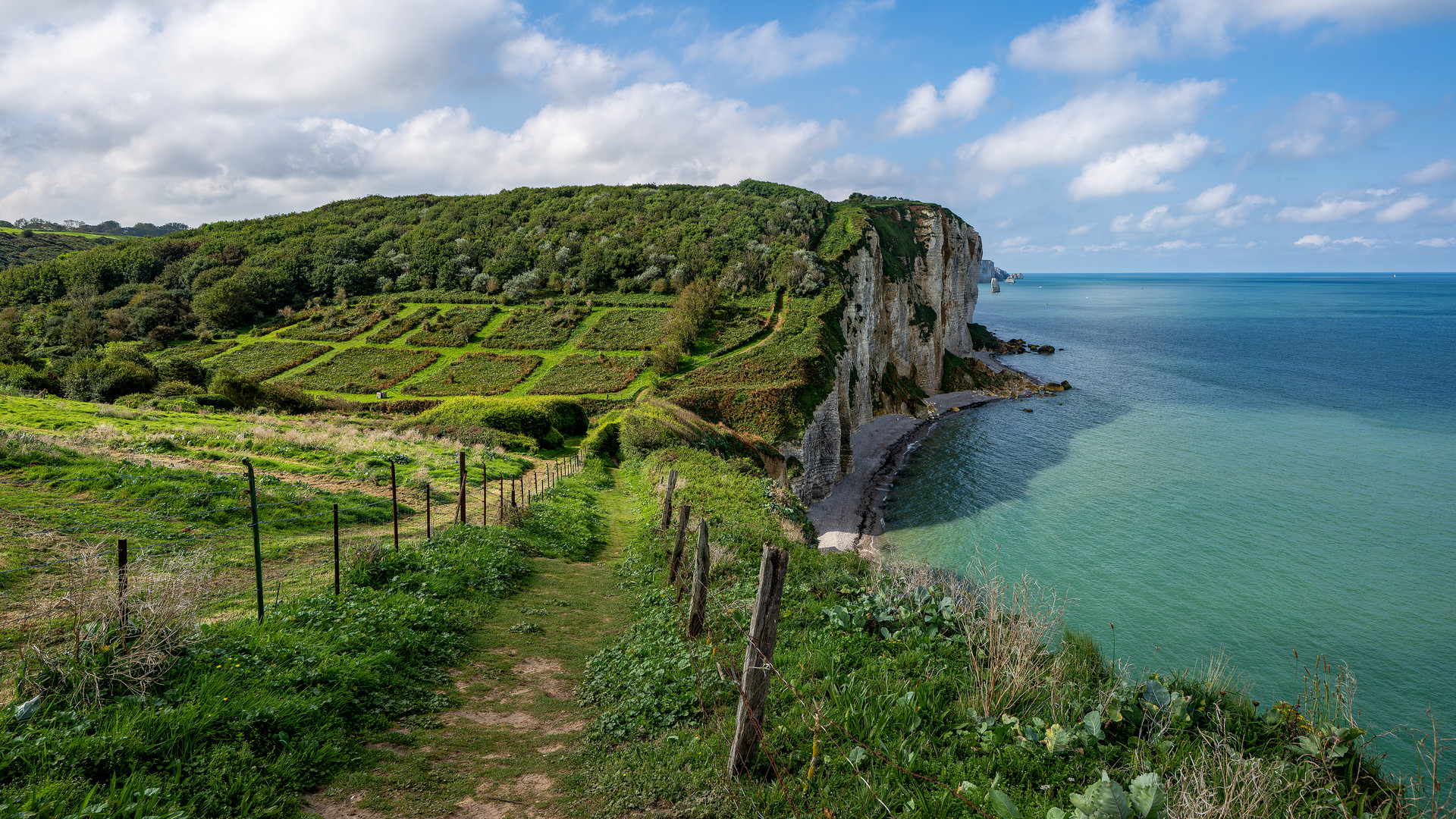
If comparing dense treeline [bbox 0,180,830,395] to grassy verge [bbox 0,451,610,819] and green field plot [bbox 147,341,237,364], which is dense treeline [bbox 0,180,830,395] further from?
grassy verge [bbox 0,451,610,819]

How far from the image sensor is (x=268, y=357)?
203 ft

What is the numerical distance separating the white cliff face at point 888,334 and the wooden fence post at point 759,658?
33.9 metres

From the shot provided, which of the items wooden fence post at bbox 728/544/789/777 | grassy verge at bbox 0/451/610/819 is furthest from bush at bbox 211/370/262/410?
wooden fence post at bbox 728/544/789/777

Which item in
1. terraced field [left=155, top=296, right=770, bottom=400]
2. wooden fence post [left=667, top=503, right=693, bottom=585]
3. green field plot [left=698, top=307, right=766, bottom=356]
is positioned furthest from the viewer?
green field plot [left=698, top=307, right=766, bottom=356]

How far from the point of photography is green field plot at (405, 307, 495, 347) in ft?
212

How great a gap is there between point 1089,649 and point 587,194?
105m

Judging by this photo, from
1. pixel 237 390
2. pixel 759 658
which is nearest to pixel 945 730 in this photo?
pixel 759 658

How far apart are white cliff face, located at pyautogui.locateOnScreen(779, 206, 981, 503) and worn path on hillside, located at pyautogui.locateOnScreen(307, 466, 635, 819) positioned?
97.8ft

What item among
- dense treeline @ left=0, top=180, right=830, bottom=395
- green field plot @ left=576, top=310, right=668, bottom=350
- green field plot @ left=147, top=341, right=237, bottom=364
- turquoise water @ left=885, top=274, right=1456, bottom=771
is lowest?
turquoise water @ left=885, top=274, right=1456, bottom=771

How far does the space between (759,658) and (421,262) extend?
90.4 m

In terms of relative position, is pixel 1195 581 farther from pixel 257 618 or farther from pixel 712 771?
pixel 257 618

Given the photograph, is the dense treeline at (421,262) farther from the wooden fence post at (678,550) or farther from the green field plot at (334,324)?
the wooden fence post at (678,550)

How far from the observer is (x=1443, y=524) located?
34250mm

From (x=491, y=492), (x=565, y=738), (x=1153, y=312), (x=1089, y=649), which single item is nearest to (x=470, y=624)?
(x=565, y=738)
